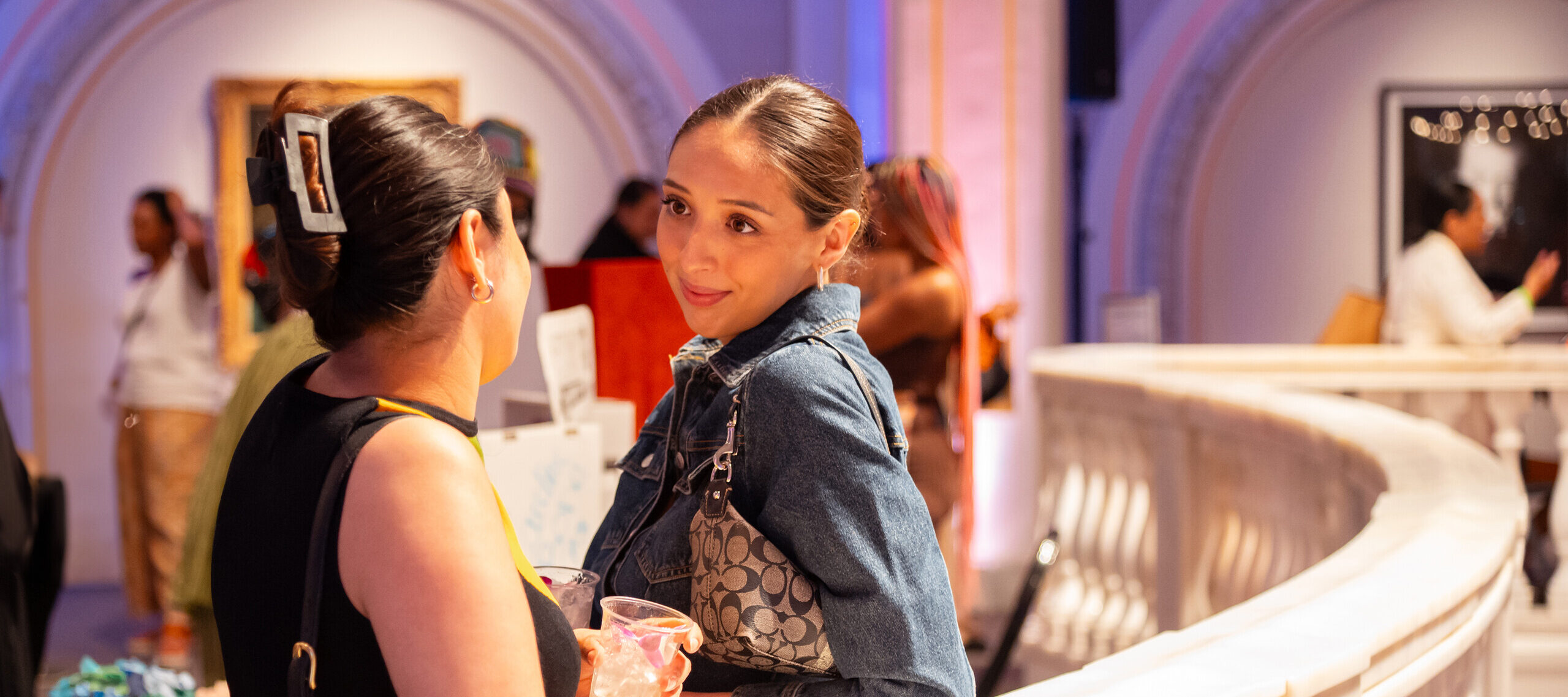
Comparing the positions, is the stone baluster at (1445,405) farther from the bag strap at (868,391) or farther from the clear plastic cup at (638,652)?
the clear plastic cup at (638,652)

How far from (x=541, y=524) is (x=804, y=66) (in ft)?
16.1

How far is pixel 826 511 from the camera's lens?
0.96 meters

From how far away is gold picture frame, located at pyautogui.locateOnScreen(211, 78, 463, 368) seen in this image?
20.9ft

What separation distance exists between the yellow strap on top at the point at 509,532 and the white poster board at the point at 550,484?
73 centimetres

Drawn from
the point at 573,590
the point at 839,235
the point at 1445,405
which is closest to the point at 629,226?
the point at 1445,405

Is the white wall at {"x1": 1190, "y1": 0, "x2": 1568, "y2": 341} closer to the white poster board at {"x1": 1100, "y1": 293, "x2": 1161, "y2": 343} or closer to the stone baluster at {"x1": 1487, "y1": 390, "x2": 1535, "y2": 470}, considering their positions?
the white poster board at {"x1": 1100, "y1": 293, "x2": 1161, "y2": 343}

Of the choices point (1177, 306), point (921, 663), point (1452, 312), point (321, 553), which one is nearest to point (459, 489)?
point (321, 553)

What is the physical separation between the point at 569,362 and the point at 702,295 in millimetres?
890

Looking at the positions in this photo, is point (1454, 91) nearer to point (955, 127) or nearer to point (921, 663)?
point (955, 127)

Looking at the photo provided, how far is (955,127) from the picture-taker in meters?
5.63

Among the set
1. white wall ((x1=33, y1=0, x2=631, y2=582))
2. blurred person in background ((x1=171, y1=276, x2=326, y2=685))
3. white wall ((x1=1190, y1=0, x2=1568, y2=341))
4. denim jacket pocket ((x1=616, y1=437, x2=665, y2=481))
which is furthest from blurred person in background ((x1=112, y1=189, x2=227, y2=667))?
white wall ((x1=1190, y1=0, x2=1568, y2=341))

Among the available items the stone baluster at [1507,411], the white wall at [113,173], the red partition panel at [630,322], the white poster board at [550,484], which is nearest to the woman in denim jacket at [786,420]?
the white poster board at [550,484]

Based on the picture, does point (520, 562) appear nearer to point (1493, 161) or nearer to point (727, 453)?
point (727, 453)

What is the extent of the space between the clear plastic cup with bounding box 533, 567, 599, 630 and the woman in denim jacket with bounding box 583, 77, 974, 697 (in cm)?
6
